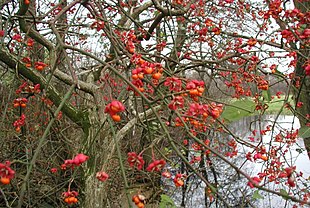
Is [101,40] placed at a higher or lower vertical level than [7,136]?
higher

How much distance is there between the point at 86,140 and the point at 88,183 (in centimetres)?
37

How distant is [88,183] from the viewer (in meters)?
2.50

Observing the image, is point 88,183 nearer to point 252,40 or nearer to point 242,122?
point 252,40

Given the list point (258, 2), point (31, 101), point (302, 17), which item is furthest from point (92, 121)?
point (258, 2)

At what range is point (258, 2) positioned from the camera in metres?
4.88

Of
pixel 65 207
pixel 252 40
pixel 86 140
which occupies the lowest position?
pixel 65 207

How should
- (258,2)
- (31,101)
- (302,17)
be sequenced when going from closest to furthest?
(302,17), (31,101), (258,2)

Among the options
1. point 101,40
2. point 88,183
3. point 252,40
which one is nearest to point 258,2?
point 101,40

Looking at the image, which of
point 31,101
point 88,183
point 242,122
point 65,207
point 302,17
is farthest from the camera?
point 242,122

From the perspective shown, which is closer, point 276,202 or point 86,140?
point 86,140

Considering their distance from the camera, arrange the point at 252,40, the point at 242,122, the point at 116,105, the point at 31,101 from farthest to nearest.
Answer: the point at 242,122, the point at 31,101, the point at 252,40, the point at 116,105

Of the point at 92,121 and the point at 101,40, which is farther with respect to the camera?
the point at 101,40

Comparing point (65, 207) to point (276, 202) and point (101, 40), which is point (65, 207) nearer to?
point (101, 40)

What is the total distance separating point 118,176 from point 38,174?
1068mm
